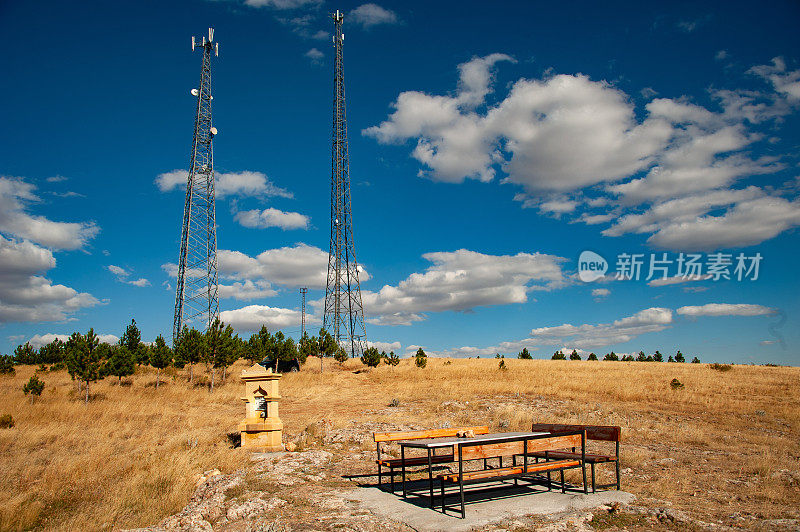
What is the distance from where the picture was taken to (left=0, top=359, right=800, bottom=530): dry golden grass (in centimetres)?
716

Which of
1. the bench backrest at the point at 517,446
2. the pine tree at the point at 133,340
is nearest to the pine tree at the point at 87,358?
the pine tree at the point at 133,340

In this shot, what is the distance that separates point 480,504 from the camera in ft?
21.4

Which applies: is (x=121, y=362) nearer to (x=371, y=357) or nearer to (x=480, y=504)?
(x=371, y=357)

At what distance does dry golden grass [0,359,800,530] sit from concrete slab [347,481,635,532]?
55.5 inches

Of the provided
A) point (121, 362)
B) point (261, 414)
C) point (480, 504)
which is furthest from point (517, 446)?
point (121, 362)

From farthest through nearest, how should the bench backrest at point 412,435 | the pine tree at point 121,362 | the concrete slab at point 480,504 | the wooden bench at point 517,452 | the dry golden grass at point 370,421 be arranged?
the pine tree at point 121,362 → the bench backrest at point 412,435 → the dry golden grass at point 370,421 → the wooden bench at point 517,452 → the concrete slab at point 480,504

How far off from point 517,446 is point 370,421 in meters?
9.23

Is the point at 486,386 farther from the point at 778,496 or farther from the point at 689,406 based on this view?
the point at 778,496

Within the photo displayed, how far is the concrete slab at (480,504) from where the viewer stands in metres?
5.69

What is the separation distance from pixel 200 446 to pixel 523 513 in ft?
30.2

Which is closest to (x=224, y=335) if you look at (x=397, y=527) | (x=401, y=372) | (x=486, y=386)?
(x=401, y=372)

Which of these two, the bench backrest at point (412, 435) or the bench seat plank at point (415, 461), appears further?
the bench backrest at point (412, 435)

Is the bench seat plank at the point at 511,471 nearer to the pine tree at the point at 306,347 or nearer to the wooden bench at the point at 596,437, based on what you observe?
the wooden bench at the point at 596,437

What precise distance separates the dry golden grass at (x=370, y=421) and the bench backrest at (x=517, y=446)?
1322mm
